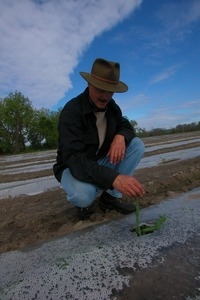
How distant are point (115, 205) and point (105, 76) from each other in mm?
1138

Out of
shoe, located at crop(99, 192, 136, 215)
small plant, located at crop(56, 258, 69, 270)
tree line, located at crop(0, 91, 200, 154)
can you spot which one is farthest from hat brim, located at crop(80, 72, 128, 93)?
tree line, located at crop(0, 91, 200, 154)

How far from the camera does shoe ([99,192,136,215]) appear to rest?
2605 mm

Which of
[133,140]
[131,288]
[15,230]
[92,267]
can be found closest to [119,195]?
[133,140]

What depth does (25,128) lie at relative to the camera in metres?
35.1

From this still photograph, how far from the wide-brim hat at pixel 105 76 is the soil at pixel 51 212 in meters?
1.09

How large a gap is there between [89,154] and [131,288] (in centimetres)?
126

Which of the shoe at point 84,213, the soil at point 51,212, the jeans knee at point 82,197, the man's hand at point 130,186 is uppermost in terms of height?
the man's hand at point 130,186

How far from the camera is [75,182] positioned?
2.31 metres

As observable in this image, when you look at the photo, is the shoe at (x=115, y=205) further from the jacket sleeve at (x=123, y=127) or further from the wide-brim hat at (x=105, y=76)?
the wide-brim hat at (x=105, y=76)

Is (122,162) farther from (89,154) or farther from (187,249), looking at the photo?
(187,249)

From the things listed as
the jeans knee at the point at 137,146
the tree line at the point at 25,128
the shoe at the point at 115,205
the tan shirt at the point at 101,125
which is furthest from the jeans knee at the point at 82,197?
the tree line at the point at 25,128

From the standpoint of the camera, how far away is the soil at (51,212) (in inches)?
94.9

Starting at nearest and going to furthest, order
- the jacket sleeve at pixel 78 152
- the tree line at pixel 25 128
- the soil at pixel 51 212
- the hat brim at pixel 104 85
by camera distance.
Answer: the jacket sleeve at pixel 78 152, the hat brim at pixel 104 85, the soil at pixel 51 212, the tree line at pixel 25 128

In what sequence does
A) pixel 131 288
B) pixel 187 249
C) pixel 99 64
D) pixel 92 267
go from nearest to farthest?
pixel 131 288 < pixel 92 267 < pixel 187 249 < pixel 99 64
